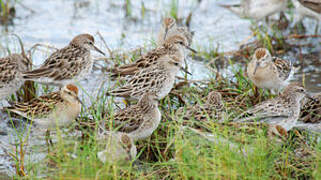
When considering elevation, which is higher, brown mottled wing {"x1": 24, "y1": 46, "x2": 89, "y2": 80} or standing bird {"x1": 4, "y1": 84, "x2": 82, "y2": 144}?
brown mottled wing {"x1": 24, "y1": 46, "x2": 89, "y2": 80}

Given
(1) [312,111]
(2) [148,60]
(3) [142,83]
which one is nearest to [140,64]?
(2) [148,60]

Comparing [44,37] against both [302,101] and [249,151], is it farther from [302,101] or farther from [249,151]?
[249,151]

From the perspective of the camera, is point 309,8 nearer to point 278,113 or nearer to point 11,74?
point 278,113

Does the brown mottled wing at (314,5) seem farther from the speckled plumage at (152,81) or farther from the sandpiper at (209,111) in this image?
the sandpiper at (209,111)

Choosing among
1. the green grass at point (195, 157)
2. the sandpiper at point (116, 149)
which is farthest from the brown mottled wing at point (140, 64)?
the sandpiper at point (116, 149)

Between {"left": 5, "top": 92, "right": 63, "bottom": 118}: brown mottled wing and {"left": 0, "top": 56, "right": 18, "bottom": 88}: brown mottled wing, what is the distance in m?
0.56

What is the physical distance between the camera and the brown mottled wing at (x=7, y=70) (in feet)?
25.7

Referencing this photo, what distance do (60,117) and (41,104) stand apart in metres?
0.39

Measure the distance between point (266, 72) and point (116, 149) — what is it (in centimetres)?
326

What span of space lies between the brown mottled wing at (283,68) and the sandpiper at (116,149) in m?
3.39

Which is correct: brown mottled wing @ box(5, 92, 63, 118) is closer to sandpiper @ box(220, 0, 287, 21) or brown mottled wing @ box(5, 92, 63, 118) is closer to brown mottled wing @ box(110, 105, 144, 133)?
brown mottled wing @ box(110, 105, 144, 133)

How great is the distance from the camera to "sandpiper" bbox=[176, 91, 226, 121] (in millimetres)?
7005

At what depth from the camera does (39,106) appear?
7.26 m

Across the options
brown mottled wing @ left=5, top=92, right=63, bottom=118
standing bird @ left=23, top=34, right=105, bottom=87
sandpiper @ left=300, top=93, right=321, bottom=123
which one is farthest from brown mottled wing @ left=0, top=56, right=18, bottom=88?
sandpiper @ left=300, top=93, right=321, bottom=123
